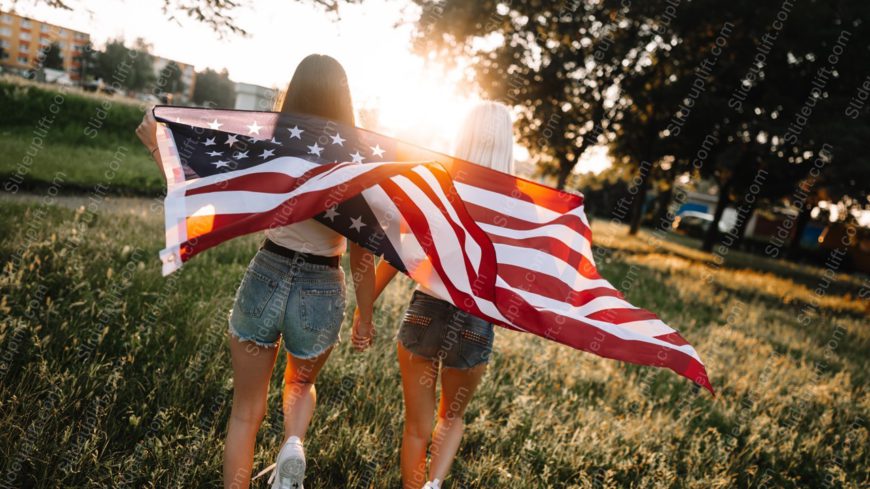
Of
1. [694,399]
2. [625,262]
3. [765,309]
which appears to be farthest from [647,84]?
[694,399]

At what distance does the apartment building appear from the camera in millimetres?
9163

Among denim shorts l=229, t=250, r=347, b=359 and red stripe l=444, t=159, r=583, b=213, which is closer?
denim shorts l=229, t=250, r=347, b=359

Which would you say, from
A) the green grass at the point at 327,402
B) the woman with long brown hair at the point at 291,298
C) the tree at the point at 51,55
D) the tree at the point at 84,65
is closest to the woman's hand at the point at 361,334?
the woman with long brown hair at the point at 291,298

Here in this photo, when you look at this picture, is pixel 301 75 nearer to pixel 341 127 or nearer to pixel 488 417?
pixel 341 127

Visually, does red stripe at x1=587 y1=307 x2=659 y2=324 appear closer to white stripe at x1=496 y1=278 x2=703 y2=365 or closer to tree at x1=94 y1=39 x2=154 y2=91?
white stripe at x1=496 y1=278 x2=703 y2=365

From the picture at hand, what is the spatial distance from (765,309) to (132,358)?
45.9ft

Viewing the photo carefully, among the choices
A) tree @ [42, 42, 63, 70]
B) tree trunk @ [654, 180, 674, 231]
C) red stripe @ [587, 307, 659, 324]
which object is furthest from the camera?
tree trunk @ [654, 180, 674, 231]

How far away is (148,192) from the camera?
13.9m

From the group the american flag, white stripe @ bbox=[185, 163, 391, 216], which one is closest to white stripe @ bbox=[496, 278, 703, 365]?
the american flag

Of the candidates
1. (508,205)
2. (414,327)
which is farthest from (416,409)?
(508,205)

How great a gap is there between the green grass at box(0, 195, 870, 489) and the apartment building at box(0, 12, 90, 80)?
327 cm

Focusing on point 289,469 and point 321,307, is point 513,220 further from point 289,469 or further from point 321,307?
point 289,469

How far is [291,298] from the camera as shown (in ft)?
8.61

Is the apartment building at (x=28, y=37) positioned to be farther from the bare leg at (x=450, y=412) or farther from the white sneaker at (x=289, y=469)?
the bare leg at (x=450, y=412)
